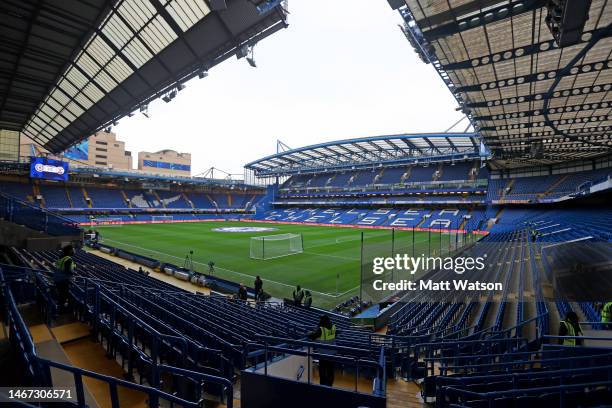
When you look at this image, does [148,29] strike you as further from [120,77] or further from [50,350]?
[50,350]

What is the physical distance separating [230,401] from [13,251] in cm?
1496

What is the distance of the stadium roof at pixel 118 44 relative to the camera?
1057 centimetres

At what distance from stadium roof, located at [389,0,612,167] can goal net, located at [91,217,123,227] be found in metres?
49.7

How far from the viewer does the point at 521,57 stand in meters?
10.9

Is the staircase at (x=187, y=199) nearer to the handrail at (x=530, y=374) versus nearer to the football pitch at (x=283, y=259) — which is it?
the football pitch at (x=283, y=259)

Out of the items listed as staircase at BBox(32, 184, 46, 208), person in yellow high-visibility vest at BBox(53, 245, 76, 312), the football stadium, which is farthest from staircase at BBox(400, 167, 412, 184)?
staircase at BBox(32, 184, 46, 208)

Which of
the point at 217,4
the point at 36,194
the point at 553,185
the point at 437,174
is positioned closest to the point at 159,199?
the point at 36,194

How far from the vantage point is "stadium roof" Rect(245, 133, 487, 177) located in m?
50.4

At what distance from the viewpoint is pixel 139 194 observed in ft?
205

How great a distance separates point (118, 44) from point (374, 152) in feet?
171

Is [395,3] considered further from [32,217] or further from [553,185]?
[553,185]

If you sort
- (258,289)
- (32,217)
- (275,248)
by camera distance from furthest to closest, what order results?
(275,248)
(32,217)
(258,289)

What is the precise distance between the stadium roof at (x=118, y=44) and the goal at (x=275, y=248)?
510 inches

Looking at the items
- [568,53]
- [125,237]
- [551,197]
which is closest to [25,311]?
[568,53]
